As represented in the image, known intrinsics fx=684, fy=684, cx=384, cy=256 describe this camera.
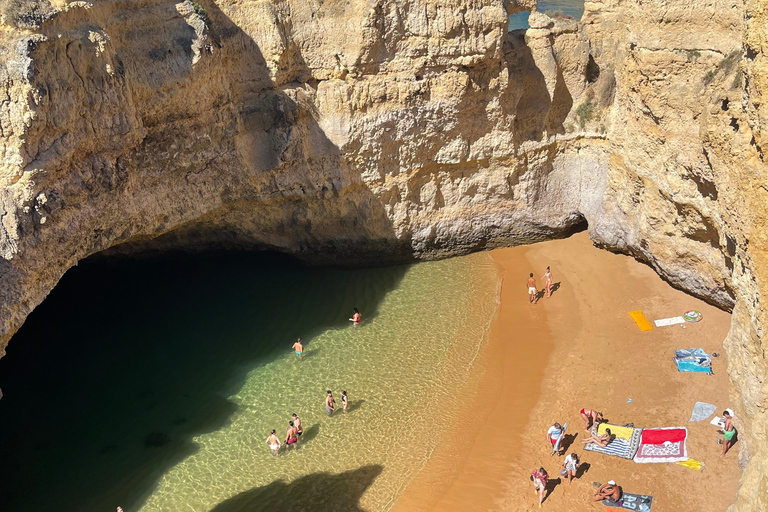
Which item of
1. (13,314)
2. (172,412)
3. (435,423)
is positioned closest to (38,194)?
(13,314)

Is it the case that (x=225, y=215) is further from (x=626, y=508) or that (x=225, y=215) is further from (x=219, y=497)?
(x=626, y=508)

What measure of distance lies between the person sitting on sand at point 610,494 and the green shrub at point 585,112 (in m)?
9.55

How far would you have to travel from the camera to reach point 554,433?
13.7 m

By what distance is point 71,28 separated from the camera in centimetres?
1192

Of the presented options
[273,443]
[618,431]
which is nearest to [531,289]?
[618,431]

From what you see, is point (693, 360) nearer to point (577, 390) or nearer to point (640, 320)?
point (640, 320)

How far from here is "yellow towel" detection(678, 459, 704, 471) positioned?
12.8m

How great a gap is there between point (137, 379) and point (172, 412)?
1619 mm

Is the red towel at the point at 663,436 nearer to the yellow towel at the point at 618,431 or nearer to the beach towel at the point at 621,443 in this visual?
the beach towel at the point at 621,443

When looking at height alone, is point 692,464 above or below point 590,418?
below

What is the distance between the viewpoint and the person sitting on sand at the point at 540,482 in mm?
12586

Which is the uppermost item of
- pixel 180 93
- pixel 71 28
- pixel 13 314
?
pixel 71 28

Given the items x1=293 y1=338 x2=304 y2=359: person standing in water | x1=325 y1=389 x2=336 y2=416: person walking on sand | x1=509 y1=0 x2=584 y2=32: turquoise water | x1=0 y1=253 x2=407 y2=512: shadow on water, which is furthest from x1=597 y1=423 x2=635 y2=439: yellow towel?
x1=509 y1=0 x2=584 y2=32: turquoise water

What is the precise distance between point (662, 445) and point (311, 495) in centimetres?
688
